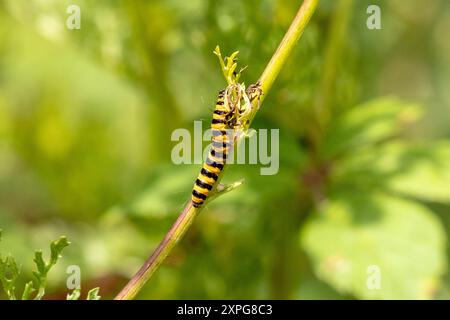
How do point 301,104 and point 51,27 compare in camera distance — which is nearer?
point 301,104

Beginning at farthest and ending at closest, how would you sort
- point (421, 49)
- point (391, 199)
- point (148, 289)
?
point (421, 49) → point (148, 289) → point (391, 199)

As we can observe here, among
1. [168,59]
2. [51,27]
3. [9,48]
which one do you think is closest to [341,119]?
[168,59]

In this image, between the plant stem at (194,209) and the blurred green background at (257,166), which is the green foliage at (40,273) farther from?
the blurred green background at (257,166)
